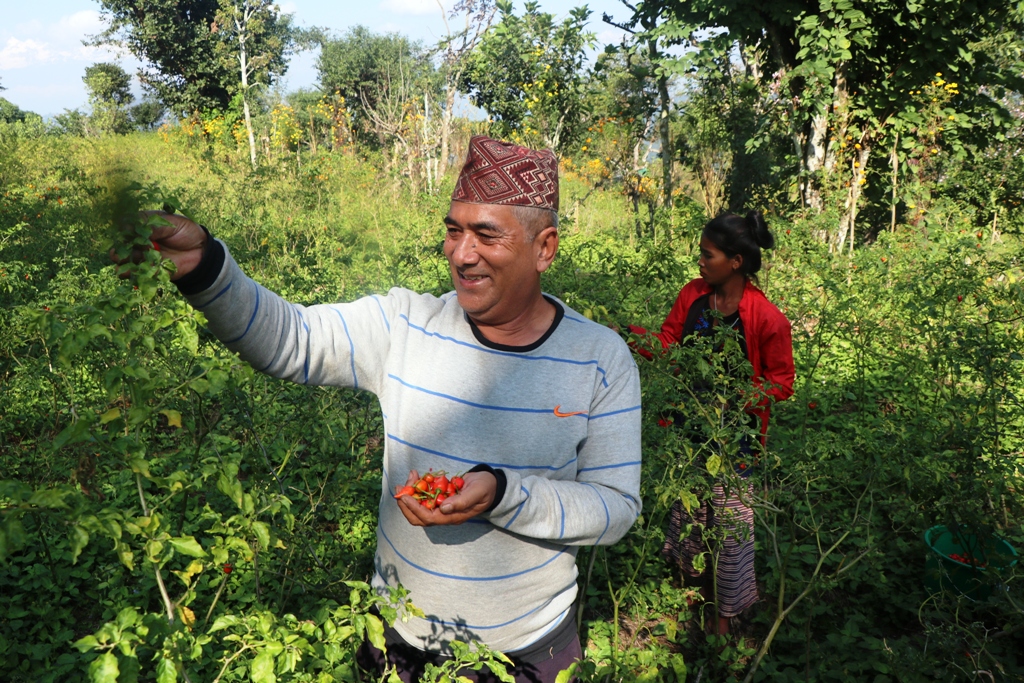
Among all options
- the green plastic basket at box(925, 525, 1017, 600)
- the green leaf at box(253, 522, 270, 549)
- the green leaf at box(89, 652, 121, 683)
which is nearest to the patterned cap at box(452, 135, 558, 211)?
the green leaf at box(253, 522, 270, 549)

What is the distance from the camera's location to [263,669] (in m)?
1.16

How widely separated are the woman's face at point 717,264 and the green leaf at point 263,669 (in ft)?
8.13

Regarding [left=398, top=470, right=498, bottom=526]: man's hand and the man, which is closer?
[left=398, top=470, right=498, bottom=526]: man's hand

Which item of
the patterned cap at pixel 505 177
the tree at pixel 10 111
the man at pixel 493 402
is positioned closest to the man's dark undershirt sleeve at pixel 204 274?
the man at pixel 493 402

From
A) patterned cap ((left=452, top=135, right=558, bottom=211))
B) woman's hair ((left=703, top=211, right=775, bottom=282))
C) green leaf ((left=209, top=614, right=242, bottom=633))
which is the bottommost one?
green leaf ((left=209, top=614, right=242, bottom=633))

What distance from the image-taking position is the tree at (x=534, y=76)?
10.8 metres

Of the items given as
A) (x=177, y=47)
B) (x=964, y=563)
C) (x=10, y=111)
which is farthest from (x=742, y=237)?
(x=10, y=111)

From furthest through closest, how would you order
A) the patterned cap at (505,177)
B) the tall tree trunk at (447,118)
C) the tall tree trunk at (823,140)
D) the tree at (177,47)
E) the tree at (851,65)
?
1. the tree at (177,47)
2. the tall tree trunk at (447,118)
3. the tall tree trunk at (823,140)
4. the tree at (851,65)
5. the patterned cap at (505,177)

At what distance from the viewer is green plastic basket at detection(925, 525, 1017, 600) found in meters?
2.86

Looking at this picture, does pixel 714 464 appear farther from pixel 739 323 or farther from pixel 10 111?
pixel 10 111

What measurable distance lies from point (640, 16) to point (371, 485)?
7547 mm

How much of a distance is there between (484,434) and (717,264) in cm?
189

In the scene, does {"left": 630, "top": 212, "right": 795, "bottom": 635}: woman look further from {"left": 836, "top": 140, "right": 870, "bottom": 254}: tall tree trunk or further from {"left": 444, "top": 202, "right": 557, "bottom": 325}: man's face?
{"left": 836, "top": 140, "right": 870, "bottom": 254}: tall tree trunk

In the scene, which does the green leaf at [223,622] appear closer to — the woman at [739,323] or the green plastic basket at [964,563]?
the woman at [739,323]
